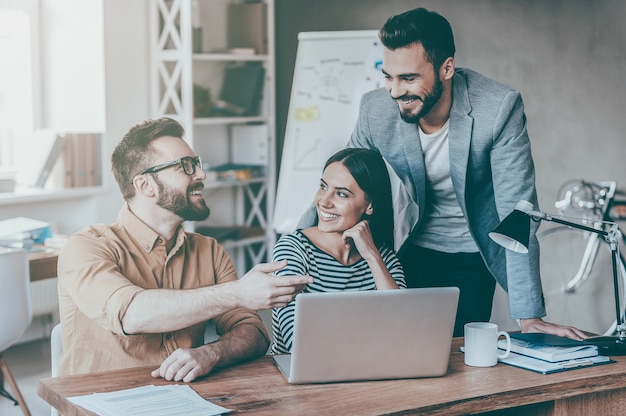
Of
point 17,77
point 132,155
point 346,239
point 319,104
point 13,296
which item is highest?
point 17,77

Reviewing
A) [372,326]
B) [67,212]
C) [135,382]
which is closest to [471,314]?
[372,326]

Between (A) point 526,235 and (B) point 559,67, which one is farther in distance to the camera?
(B) point 559,67

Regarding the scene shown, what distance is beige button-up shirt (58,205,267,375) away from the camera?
1.95 metres

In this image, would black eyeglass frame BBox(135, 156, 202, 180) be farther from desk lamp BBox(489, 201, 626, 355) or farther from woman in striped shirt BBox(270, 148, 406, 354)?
desk lamp BBox(489, 201, 626, 355)

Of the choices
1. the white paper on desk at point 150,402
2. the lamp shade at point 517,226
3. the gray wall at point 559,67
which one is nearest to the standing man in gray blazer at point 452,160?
the lamp shade at point 517,226

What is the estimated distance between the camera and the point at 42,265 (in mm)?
3824

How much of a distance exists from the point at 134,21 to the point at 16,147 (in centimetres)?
99

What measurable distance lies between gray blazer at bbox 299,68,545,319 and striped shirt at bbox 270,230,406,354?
173mm

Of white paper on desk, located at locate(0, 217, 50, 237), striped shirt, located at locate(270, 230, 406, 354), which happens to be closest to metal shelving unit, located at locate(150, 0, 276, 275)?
white paper on desk, located at locate(0, 217, 50, 237)

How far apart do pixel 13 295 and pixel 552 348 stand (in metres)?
2.11

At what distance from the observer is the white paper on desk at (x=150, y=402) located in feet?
5.21

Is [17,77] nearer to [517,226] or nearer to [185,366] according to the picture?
[185,366]

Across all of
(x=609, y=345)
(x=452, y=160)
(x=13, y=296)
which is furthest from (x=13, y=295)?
(x=609, y=345)

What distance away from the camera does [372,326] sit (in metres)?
1.79
